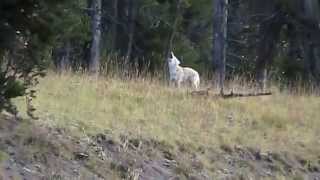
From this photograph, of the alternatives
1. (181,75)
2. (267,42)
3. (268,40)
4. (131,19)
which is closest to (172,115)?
(181,75)

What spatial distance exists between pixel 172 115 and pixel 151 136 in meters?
1.30

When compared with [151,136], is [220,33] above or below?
above

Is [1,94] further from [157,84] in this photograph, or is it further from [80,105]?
[157,84]

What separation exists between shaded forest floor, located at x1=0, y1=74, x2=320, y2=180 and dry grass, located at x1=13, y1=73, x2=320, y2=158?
0.05 feet

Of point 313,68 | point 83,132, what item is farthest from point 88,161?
point 313,68

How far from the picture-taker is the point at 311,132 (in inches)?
512

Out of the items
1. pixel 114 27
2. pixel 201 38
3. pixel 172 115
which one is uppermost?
pixel 114 27

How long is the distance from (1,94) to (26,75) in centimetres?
35

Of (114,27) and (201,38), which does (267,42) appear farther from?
(201,38)

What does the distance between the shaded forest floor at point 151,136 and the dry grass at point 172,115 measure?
2cm

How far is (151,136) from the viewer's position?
10961mm

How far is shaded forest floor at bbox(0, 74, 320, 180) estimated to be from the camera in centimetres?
955

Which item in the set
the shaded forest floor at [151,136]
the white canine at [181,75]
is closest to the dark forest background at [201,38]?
the white canine at [181,75]

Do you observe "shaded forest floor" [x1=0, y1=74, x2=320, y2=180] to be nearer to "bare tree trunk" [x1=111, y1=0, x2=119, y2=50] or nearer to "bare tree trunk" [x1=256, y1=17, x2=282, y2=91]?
"bare tree trunk" [x1=256, y1=17, x2=282, y2=91]
